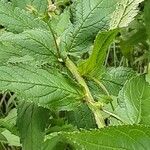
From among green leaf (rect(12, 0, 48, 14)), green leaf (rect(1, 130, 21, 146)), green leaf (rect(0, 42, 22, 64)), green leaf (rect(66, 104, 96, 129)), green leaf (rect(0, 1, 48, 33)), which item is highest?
green leaf (rect(12, 0, 48, 14))

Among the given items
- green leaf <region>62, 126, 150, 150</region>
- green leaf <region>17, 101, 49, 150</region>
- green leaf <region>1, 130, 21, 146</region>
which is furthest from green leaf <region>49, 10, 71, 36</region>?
green leaf <region>1, 130, 21, 146</region>

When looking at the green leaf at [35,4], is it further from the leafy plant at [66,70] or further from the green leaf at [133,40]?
the green leaf at [133,40]

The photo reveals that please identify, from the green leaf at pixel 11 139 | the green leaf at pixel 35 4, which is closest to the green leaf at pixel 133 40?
the green leaf at pixel 11 139

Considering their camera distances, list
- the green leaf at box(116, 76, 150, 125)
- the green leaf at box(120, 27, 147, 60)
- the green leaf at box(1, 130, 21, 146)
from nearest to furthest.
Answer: the green leaf at box(116, 76, 150, 125) → the green leaf at box(1, 130, 21, 146) → the green leaf at box(120, 27, 147, 60)

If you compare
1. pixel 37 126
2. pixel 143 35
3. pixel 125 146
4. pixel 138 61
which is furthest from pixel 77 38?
pixel 138 61

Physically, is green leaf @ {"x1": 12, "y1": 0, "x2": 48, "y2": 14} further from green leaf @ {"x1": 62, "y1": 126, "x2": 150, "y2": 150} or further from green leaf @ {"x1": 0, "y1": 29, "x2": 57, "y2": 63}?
green leaf @ {"x1": 62, "y1": 126, "x2": 150, "y2": 150}
